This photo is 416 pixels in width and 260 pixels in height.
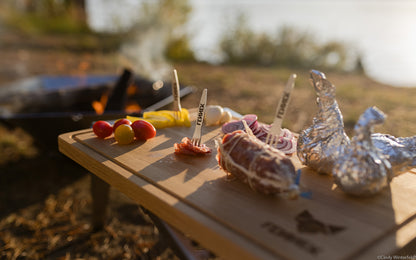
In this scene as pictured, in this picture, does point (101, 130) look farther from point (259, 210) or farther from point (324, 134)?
point (324, 134)

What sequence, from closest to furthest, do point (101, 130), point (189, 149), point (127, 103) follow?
point (189, 149), point (101, 130), point (127, 103)

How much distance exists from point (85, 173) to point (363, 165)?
10.4 ft

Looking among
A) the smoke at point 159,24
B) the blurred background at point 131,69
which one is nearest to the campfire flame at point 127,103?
the blurred background at point 131,69

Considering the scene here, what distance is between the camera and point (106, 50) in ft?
30.0

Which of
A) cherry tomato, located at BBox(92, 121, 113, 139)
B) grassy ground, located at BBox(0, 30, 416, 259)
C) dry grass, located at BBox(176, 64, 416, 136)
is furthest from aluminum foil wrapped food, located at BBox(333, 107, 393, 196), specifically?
dry grass, located at BBox(176, 64, 416, 136)

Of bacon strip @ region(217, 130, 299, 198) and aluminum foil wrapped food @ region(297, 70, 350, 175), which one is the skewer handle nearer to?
bacon strip @ region(217, 130, 299, 198)

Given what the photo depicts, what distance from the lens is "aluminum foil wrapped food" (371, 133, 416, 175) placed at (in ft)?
5.30

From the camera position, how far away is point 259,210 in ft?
4.64

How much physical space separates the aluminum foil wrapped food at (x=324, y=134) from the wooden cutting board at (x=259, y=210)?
0.09 meters

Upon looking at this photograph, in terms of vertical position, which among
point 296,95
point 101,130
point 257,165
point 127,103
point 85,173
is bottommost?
point 85,173

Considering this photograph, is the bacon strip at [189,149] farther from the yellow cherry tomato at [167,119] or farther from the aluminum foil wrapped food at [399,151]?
the aluminum foil wrapped food at [399,151]

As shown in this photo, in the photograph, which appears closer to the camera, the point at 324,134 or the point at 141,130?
the point at 324,134

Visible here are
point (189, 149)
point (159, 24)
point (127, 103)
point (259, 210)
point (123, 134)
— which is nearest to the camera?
point (259, 210)

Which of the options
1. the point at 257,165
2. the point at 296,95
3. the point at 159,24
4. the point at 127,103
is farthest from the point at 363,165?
the point at 159,24
